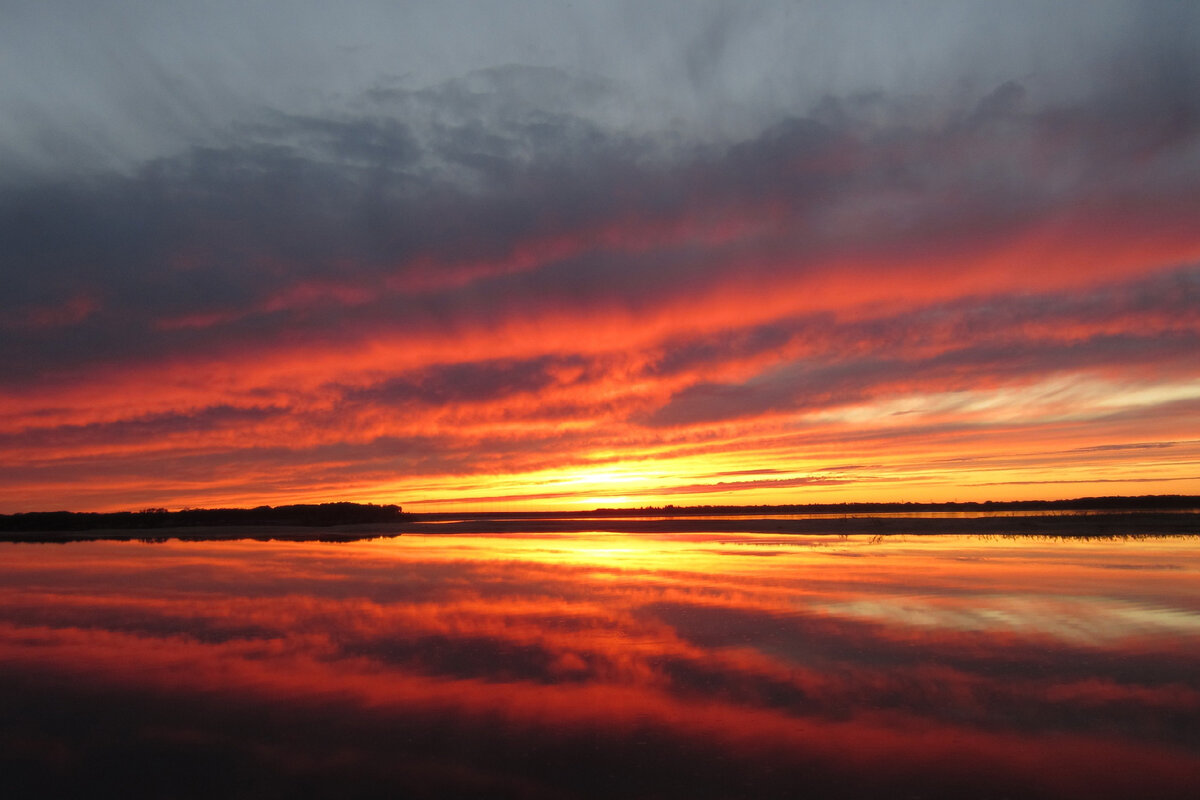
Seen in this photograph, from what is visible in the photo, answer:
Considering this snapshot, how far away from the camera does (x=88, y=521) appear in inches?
3939

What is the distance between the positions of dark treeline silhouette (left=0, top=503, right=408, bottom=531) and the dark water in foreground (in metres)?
70.0

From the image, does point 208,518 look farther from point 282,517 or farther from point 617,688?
point 617,688

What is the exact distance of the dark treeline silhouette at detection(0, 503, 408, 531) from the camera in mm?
93062

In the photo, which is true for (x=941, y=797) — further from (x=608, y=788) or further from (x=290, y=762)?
(x=290, y=762)

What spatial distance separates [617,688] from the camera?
494 inches

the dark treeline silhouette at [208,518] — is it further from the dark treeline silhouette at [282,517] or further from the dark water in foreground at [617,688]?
the dark water in foreground at [617,688]

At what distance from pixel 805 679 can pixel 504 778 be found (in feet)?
19.0

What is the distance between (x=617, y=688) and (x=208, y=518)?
100265 mm

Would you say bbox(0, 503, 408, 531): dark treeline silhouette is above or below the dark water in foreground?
above

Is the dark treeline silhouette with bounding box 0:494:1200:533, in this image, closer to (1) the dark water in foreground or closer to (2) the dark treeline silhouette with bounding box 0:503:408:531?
(2) the dark treeline silhouette with bounding box 0:503:408:531

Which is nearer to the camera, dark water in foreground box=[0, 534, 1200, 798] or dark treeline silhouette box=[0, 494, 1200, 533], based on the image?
dark water in foreground box=[0, 534, 1200, 798]

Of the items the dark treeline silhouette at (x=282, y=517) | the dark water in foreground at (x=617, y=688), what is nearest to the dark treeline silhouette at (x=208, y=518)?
A: the dark treeline silhouette at (x=282, y=517)

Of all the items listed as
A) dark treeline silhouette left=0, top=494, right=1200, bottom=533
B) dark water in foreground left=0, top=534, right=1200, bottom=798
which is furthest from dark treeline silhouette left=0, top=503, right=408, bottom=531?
dark water in foreground left=0, top=534, right=1200, bottom=798

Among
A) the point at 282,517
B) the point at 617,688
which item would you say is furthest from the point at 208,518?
the point at 617,688
